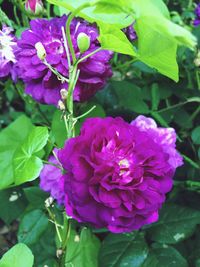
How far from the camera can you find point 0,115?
1.15 m

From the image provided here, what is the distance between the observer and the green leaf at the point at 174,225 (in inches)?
27.8

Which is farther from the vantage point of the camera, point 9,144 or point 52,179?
point 9,144

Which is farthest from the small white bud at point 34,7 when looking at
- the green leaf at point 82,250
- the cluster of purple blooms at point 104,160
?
the green leaf at point 82,250

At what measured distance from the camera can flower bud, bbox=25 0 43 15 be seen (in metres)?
0.70

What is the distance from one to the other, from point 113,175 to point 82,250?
0.76 feet

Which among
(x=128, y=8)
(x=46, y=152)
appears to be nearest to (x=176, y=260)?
(x=46, y=152)

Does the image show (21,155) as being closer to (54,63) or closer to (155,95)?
(54,63)

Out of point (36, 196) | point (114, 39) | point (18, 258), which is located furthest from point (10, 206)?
point (114, 39)

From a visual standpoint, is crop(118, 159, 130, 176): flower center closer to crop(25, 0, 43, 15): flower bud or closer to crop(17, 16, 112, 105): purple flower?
crop(17, 16, 112, 105): purple flower

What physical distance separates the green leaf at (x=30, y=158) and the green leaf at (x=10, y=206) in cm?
26

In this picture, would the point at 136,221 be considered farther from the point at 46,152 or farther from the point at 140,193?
the point at 46,152

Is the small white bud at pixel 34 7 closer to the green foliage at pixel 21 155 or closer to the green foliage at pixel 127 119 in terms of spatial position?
the green foliage at pixel 127 119

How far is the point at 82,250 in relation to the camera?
0.71 meters

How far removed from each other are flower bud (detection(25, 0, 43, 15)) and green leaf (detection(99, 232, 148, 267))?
1.12ft
